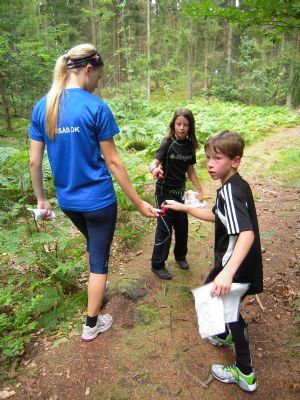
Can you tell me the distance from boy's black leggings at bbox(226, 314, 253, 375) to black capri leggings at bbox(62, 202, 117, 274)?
1.16m

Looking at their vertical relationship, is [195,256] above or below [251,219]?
below

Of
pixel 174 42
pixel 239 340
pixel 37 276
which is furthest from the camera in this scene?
pixel 174 42

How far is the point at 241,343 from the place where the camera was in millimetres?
2400

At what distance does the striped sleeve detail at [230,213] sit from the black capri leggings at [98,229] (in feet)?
3.17

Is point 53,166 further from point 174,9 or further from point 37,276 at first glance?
point 174,9

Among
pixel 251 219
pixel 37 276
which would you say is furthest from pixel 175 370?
pixel 37 276

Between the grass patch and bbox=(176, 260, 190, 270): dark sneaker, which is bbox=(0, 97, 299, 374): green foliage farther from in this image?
the grass patch

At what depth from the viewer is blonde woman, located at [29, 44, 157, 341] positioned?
2.37m

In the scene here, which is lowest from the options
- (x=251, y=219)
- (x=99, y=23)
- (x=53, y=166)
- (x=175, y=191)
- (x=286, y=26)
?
(x=175, y=191)

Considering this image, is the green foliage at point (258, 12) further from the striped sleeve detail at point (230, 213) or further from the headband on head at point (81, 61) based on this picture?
the striped sleeve detail at point (230, 213)

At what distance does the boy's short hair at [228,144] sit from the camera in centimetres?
228

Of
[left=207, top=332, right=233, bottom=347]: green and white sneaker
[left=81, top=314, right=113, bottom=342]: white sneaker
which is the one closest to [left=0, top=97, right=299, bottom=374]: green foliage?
[left=81, top=314, right=113, bottom=342]: white sneaker

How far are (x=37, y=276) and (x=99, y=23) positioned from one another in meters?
25.5

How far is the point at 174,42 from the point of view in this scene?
95.6 feet
